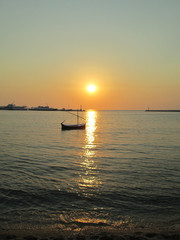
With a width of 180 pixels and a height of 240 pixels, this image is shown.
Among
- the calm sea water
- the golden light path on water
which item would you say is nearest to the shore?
the calm sea water

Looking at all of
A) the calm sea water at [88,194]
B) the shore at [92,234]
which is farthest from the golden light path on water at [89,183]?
the shore at [92,234]

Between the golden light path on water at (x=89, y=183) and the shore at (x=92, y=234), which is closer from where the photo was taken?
the shore at (x=92, y=234)

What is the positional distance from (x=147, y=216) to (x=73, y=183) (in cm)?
635

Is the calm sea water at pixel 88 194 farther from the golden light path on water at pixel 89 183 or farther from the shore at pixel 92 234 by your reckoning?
the shore at pixel 92 234

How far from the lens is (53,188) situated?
548 inches

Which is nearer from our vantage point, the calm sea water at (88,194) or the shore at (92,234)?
the shore at (92,234)

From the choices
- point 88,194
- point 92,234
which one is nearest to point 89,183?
point 88,194

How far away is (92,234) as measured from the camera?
817 centimetres

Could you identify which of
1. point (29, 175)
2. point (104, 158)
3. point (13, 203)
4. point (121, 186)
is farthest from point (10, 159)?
point (121, 186)

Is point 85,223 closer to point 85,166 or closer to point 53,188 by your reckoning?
point 53,188

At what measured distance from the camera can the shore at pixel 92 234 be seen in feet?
25.6

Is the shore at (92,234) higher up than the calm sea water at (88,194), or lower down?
higher up

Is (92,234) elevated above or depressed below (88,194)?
above

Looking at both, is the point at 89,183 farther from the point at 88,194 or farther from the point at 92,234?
the point at 92,234
